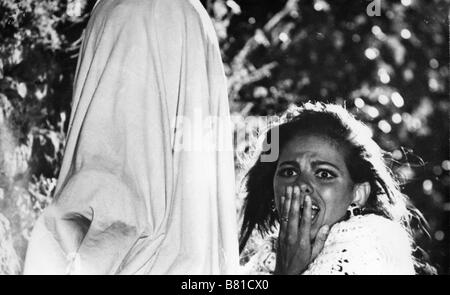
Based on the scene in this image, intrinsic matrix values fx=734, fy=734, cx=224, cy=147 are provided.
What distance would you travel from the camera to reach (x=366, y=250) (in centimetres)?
215

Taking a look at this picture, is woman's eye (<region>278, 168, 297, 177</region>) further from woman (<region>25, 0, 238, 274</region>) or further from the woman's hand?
woman (<region>25, 0, 238, 274</region>)

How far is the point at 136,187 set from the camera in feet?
5.16

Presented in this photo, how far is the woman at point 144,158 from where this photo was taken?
1531mm

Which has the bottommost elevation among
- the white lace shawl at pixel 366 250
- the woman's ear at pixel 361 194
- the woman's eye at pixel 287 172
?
the white lace shawl at pixel 366 250

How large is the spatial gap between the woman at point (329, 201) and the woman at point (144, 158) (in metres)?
0.41

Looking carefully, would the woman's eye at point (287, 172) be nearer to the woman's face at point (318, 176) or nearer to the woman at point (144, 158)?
the woman's face at point (318, 176)

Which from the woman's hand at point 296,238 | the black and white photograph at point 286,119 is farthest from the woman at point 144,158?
the woman's hand at point 296,238

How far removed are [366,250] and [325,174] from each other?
0.26m

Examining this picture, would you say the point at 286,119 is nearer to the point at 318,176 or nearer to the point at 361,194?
the point at 318,176

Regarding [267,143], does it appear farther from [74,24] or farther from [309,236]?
[74,24]

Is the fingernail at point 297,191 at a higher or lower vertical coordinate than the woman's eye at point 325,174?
lower

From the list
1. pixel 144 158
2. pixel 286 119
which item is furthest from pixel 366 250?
pixel 144 158

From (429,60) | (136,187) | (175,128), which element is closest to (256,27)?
(429,60)

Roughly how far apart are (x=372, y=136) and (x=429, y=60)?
1.13 ft
